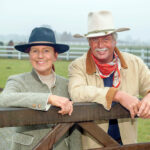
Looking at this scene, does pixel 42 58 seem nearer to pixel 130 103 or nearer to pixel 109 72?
pixel 109 72

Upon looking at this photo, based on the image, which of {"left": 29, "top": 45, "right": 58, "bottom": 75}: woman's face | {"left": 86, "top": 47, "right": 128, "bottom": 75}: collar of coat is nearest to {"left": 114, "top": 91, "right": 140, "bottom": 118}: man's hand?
{"left": 86, "top": 47, "right": 128, "bottom": 75}: collar of coat

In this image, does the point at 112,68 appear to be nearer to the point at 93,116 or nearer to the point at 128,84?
the point at 128,84

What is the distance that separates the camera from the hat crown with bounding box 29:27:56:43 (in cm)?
200

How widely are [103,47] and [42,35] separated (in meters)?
0.47

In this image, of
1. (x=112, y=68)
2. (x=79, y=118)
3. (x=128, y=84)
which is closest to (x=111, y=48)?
(x=112, y=68)

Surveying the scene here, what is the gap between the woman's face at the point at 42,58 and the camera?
1.93m

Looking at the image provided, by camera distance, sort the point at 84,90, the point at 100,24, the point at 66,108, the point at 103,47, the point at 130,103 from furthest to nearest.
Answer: the point at 100,24, the point at 103,47, the point at 84,90, the point at 130,103, the point at 66,108

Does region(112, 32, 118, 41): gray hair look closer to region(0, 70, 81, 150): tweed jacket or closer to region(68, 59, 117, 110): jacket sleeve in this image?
region(68, 59, 117, 110): jacket sleeve

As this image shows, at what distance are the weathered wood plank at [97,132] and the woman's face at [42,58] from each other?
0.55 meters

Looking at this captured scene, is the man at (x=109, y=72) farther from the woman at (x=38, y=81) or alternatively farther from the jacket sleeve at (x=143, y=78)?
the woman at (x=38, y=81)

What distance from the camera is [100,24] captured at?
87.4 inches

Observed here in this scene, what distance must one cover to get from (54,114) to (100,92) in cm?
42

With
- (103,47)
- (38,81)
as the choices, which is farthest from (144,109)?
(38,81)

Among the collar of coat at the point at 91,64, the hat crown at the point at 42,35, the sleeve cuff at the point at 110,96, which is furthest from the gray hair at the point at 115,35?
the sleeve cuff at the point at 110,96
